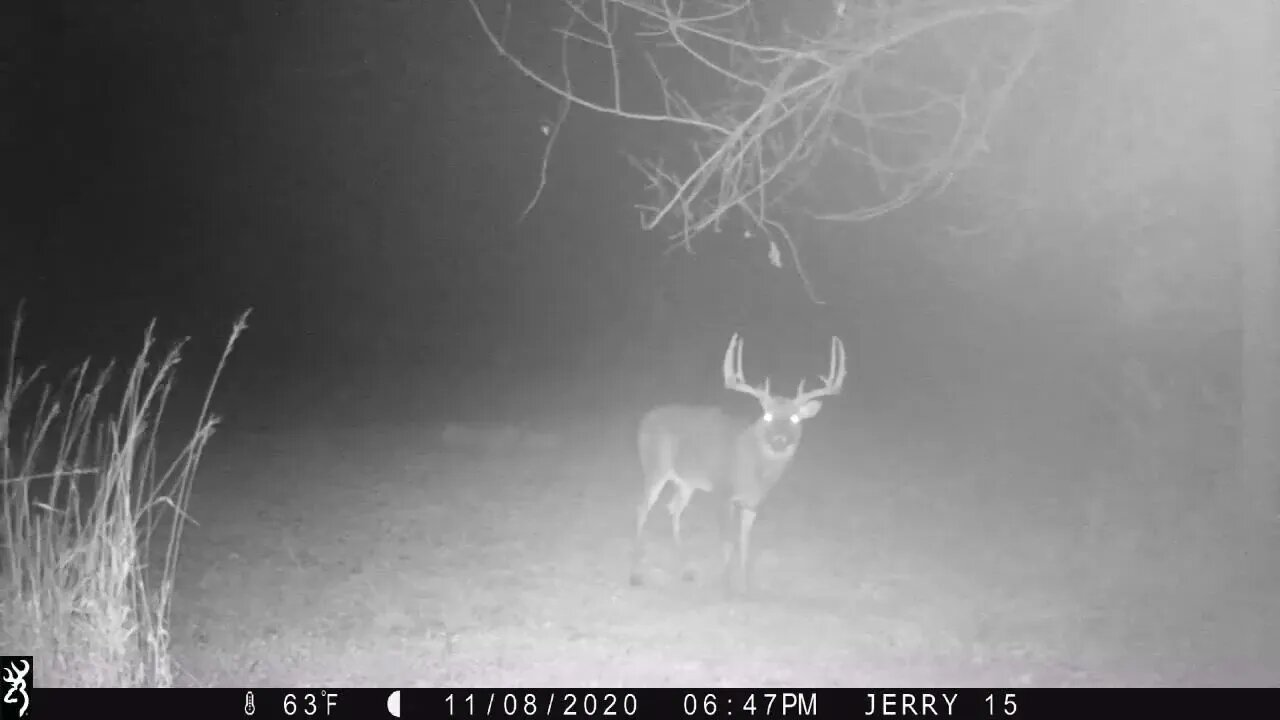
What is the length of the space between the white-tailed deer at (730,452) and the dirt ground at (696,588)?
0.32 m

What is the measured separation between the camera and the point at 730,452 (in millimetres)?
8133

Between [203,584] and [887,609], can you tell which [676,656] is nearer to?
[887,609]

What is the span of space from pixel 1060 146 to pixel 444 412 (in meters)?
9.29

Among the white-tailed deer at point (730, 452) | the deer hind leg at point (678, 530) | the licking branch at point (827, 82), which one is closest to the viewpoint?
the licking branch at point (827, 82)

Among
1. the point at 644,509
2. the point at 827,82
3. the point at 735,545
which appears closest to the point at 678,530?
the point at 644,509

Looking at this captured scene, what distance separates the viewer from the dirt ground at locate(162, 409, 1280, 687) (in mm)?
5820

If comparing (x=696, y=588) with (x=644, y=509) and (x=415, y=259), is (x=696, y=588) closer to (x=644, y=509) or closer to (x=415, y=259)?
(x=644, y=509)

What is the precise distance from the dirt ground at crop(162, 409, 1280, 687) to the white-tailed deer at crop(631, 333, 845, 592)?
0.32 metres

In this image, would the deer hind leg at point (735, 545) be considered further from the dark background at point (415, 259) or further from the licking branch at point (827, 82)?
the dark background at point (415, 259)
